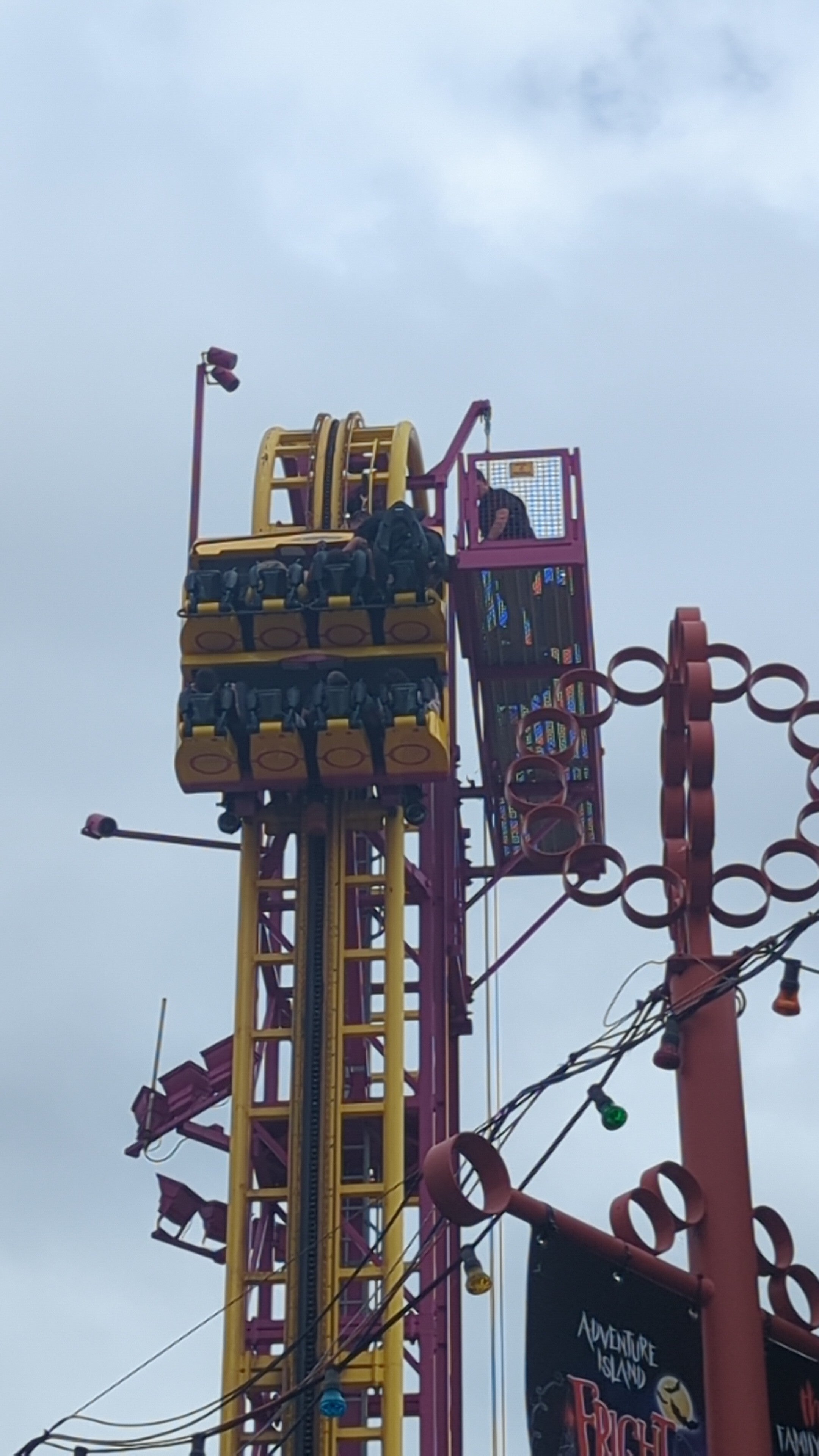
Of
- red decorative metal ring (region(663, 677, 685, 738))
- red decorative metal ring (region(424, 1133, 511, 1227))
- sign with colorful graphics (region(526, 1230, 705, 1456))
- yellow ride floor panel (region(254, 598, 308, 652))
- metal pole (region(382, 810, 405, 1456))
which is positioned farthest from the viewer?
yellow ride floor panel (region(254, 598, 308, 652))

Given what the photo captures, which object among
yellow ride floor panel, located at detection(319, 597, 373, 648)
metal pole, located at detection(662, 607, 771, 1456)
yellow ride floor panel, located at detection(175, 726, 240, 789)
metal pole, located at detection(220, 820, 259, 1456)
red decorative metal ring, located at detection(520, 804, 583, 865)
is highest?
yellow ride floor panel, located at detection(319, 597, 373, 648)

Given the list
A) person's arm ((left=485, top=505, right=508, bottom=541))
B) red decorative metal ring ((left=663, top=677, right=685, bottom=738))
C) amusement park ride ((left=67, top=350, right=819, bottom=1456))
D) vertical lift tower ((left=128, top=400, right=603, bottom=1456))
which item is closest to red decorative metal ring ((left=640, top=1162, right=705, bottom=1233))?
red decorative metal ring ((left=663, top=677, right=685, bottom=738))

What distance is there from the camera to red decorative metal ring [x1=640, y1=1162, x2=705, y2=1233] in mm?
12398

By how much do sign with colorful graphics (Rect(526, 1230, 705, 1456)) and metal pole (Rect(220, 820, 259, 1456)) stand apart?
16.4 meters

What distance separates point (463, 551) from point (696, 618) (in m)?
18.5

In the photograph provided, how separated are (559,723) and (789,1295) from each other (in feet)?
11.3

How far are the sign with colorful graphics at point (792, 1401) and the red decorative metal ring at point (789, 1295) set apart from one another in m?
0.22

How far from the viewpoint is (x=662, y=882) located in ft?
44.0

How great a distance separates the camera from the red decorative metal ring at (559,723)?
1394 centimetres

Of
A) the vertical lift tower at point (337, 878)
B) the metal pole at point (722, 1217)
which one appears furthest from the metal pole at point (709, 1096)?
the vertical lift tower at point (337, 878)

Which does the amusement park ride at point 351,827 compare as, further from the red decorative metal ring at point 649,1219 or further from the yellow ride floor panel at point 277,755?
the red decorative metal ring at point 649,1219

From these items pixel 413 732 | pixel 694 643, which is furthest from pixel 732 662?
pixel 413 732

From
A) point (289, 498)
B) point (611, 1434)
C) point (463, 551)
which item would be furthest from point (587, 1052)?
point (289, 498)

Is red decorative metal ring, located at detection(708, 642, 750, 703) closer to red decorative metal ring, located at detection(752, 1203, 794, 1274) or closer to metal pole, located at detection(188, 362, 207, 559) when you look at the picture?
red decorative metal ring, located at detection(752, 1203, 794, 1274)
